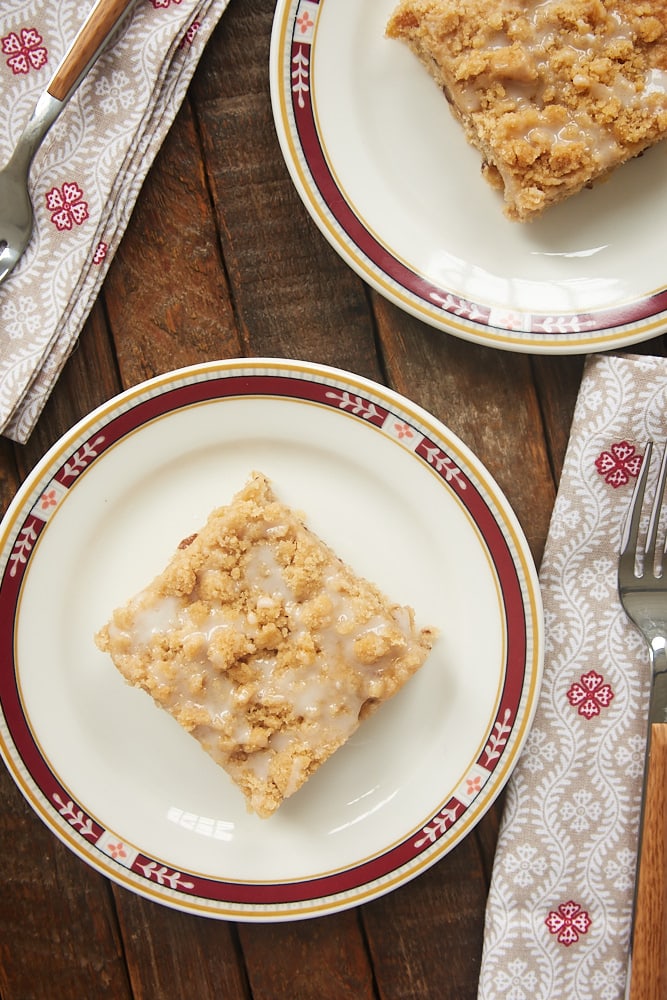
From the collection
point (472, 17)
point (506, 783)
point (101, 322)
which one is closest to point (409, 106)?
point (472, 17)

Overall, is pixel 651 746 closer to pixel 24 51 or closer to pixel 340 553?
pixel 340 553

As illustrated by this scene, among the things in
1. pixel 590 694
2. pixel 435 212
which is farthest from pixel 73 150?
pixel 590 694

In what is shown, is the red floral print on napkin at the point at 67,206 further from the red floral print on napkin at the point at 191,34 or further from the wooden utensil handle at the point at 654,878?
the wooden utensil handle at the point at 654,878

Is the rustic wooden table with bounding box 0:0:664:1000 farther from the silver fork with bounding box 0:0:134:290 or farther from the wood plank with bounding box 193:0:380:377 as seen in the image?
the silver fork with bounding box 0:0:134:290

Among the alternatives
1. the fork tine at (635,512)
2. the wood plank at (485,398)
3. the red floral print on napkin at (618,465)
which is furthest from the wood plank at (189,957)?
the red floral print on napkin at (618,465)

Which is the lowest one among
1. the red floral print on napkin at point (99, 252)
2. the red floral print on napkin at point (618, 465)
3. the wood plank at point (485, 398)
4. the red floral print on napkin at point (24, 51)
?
the red floral print on napkin at point (618, 465)
